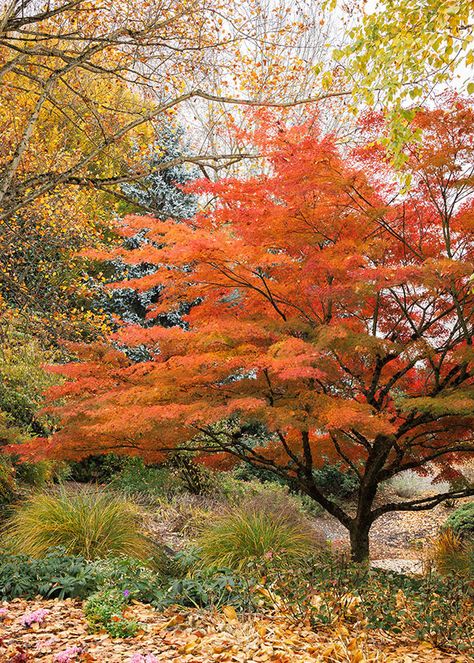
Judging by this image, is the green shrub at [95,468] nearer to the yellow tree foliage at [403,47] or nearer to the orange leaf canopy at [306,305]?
the orange leaf canopy at [306,305]

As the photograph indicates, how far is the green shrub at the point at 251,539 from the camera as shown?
661 centimetres

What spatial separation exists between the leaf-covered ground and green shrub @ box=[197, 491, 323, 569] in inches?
Answer: 61.3

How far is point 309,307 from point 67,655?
3.29m

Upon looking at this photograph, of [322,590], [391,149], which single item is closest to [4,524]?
[322,590]

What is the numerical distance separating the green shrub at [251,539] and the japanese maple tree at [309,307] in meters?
1.11

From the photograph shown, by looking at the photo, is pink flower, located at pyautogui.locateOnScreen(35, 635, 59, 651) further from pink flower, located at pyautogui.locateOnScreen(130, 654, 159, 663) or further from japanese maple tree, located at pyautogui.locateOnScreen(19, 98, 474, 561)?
japanese maple tree, located at pyautogui.locateOnScreen(19, 98, 474, 561)

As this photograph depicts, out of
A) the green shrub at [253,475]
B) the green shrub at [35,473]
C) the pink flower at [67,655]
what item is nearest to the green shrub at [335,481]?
the green shrub at [253,475]

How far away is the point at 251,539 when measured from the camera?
22.2ft

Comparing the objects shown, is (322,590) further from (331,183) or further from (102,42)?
(102,42)

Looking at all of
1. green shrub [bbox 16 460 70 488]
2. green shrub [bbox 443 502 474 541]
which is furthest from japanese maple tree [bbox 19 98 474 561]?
green shrub [bbox 16 460 70 488]

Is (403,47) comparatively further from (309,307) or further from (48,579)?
(48,579)

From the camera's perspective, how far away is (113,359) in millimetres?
6078

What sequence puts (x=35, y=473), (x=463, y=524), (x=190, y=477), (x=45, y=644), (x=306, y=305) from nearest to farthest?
(x=45, y=644) < (x=306, y=305) < (x=463, y=524) < (x=35, y=473) < (x=190, y=477)

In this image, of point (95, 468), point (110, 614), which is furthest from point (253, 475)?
point (110, 614)
